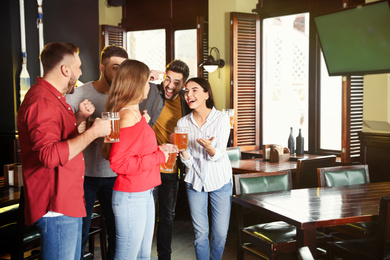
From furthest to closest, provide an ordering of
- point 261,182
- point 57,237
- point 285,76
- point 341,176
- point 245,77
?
point 245,77 → point 285,76 → point 341,176 → point 261,182 → point 57,237

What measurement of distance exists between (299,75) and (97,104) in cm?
386

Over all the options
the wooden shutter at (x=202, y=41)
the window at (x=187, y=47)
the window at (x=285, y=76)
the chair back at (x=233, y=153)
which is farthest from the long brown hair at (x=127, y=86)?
the window at (x=187, y=47)

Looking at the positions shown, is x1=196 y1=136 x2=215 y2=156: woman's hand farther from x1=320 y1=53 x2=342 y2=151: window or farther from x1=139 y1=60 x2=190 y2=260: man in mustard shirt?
x1=320 y1=53 x2=342 y2=151: window

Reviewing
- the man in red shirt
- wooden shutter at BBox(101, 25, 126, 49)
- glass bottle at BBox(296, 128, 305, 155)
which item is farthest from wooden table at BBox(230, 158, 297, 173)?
wooden shutter at BBox(101, 25, 126, 49)

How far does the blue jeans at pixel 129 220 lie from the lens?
7.25 feet

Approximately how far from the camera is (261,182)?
3.27m

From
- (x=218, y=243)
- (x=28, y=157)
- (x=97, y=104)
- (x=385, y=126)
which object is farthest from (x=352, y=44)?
(x=28, y=157)

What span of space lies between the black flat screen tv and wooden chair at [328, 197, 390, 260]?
7.01ft

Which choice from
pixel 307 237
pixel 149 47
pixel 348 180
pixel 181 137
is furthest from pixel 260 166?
pixel 149 47

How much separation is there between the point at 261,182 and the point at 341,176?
0.80 meters

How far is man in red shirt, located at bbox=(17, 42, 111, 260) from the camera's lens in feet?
5.96

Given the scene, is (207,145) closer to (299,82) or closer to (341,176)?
(341,176)

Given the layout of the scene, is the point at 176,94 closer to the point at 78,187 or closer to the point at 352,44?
the point at 78,187

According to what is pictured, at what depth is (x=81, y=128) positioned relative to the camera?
222 centimetres
